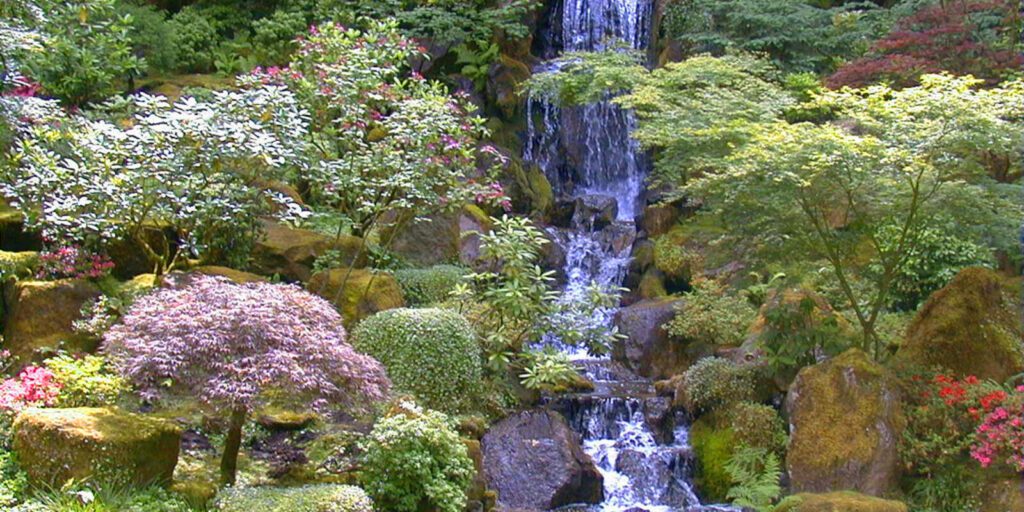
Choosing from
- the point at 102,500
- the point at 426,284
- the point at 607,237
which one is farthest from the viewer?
the point at 607,237

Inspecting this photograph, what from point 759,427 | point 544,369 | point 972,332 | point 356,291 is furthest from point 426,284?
point 972,332

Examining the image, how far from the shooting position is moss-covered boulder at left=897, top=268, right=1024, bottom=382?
10.0 meters

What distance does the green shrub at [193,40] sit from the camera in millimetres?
17609

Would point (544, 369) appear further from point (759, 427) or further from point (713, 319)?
point (713, 319)

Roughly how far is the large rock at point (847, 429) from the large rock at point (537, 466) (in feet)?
7.38

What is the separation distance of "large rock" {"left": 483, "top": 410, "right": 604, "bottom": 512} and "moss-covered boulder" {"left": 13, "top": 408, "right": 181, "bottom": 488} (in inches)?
161

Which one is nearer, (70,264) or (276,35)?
(70,264)

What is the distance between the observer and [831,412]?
9.50m

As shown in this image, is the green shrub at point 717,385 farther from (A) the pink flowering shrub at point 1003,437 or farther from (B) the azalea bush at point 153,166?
(B) the azalea bush at point 153,166

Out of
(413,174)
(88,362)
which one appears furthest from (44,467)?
(413,174)

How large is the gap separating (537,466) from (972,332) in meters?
5.18

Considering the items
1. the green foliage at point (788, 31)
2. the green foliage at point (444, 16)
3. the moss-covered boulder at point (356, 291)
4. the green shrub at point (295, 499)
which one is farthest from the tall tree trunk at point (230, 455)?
the green foliage at point (788, 31)

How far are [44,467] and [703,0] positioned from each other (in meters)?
17.4

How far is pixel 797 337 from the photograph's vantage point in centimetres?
1054
